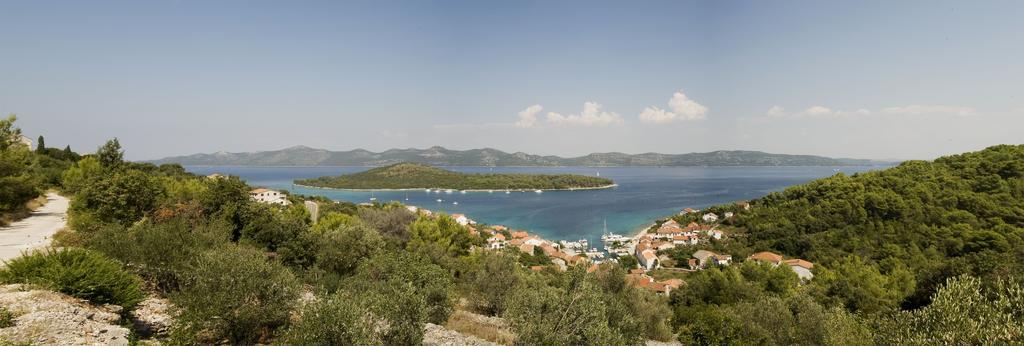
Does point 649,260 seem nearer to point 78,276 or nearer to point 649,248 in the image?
point 649,248

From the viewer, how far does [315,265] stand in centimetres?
1839

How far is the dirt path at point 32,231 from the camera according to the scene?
44.2 feet

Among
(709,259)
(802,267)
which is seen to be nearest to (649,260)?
(709,259)

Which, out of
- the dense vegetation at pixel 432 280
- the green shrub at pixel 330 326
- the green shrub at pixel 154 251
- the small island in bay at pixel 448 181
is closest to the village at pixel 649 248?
the dense vegetation at pixel 432 280

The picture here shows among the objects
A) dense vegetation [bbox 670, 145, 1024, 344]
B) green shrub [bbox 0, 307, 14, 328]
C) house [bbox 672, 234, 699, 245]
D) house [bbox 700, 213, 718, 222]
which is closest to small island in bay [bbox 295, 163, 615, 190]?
house [bbox 700, 213, 718, 222]

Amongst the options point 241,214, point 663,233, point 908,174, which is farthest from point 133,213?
point 908,174

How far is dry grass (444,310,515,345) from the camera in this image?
13328 mm

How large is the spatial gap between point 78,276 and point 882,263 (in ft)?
184

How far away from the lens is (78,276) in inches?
355

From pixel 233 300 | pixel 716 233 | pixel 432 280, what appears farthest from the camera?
pixel 716 233

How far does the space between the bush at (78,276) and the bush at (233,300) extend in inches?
61.5

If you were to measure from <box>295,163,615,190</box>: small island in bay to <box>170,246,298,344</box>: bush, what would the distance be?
142 metres

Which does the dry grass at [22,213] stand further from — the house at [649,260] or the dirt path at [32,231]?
the house at [649,260]

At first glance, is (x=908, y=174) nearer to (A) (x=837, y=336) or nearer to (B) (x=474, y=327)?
(A) (x=837, y=336)
